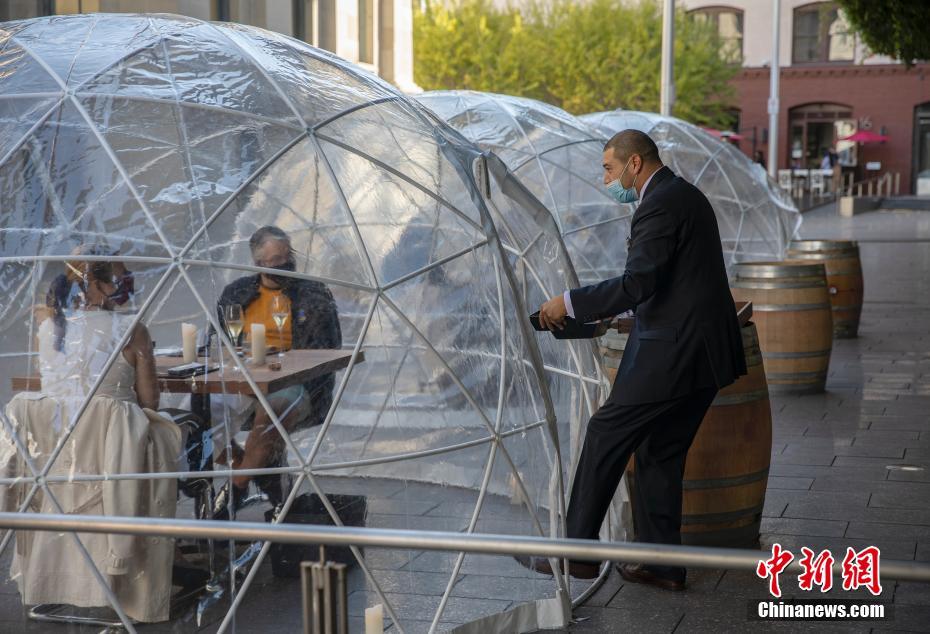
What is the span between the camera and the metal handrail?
2688 mm

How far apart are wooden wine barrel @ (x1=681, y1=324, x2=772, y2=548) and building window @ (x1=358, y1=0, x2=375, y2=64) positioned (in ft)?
66.8

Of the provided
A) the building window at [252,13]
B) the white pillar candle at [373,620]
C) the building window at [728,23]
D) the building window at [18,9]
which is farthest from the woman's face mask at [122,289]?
the building window at [728,23]

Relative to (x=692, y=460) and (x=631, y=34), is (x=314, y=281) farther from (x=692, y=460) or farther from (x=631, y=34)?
(x=631, y=34)

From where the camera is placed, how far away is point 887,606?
17.1ft

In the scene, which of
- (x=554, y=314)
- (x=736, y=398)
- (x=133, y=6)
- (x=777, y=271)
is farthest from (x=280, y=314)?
(x=133, y=6)

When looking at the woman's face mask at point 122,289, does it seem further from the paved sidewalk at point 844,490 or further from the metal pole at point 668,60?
the metal pole at point 668,60

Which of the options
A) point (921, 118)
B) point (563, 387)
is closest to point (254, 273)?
point (563, 387)

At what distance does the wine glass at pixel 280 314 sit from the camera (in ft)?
15.4

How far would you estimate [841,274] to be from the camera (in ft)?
44.9

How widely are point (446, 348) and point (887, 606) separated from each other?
2.20 m

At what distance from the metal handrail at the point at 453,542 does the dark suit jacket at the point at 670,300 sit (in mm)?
2273

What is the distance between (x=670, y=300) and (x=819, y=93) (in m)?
49.8

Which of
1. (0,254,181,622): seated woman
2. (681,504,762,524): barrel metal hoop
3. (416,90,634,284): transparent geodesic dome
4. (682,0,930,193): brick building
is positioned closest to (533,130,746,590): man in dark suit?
(681,504,762,524): barrel metal hoop

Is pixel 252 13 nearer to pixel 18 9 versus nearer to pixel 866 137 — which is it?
pixel 18 9
